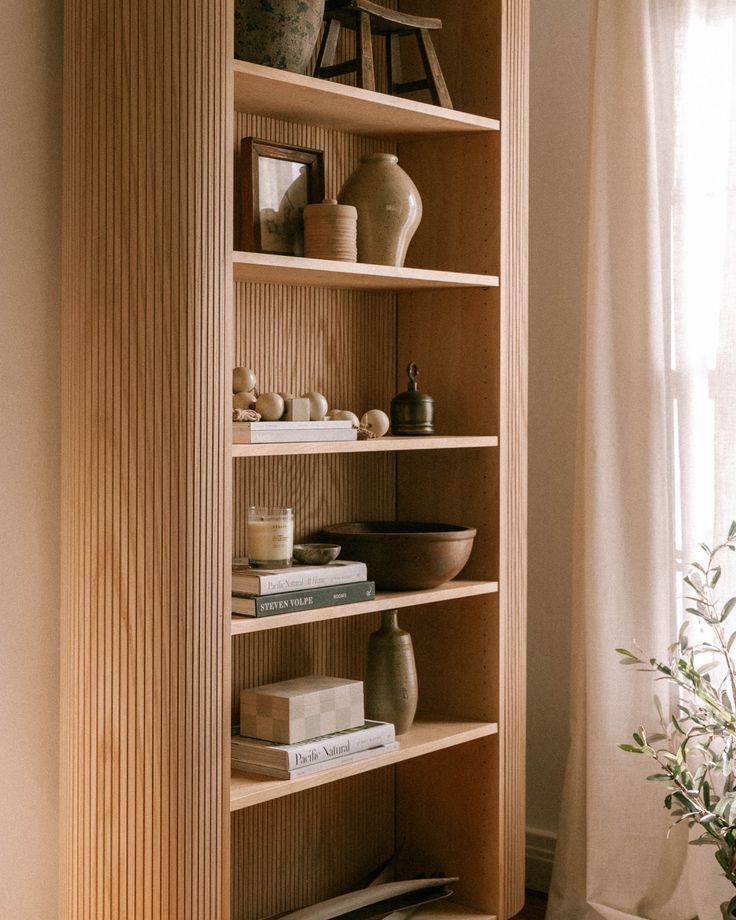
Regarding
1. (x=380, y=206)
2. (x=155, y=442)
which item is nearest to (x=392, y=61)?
(x=380, y=206)

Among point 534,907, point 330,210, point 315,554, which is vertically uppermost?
point 330,210

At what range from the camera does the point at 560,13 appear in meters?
2.86

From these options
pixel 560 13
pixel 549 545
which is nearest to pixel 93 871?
pixel 549 545

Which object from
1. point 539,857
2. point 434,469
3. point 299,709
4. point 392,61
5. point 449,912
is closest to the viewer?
point 299,709

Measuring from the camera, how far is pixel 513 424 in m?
2.49

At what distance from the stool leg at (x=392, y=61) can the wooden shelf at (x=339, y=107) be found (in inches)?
2.8

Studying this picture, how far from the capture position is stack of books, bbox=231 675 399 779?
208 centimetres

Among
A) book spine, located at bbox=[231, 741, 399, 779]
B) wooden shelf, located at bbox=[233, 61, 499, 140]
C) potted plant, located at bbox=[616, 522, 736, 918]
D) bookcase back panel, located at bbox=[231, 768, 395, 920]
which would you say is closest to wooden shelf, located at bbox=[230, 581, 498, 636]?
book spine, located at bbox=[231, 741, 399, 779]

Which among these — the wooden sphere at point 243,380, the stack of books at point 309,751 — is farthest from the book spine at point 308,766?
the wooden sphere at point 243,380

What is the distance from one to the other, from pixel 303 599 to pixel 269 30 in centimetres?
105

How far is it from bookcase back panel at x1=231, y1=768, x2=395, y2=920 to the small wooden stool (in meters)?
1.53

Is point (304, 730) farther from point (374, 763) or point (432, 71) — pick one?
point (432, 71)

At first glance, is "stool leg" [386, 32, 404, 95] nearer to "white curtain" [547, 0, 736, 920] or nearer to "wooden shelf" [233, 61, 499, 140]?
"wooden shelf" [233, 61, 499, 140]

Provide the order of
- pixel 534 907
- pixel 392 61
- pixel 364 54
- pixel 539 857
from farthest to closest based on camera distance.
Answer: pixel 539 857
pixel 534 907
pixel 392 61
pixel 364 54
